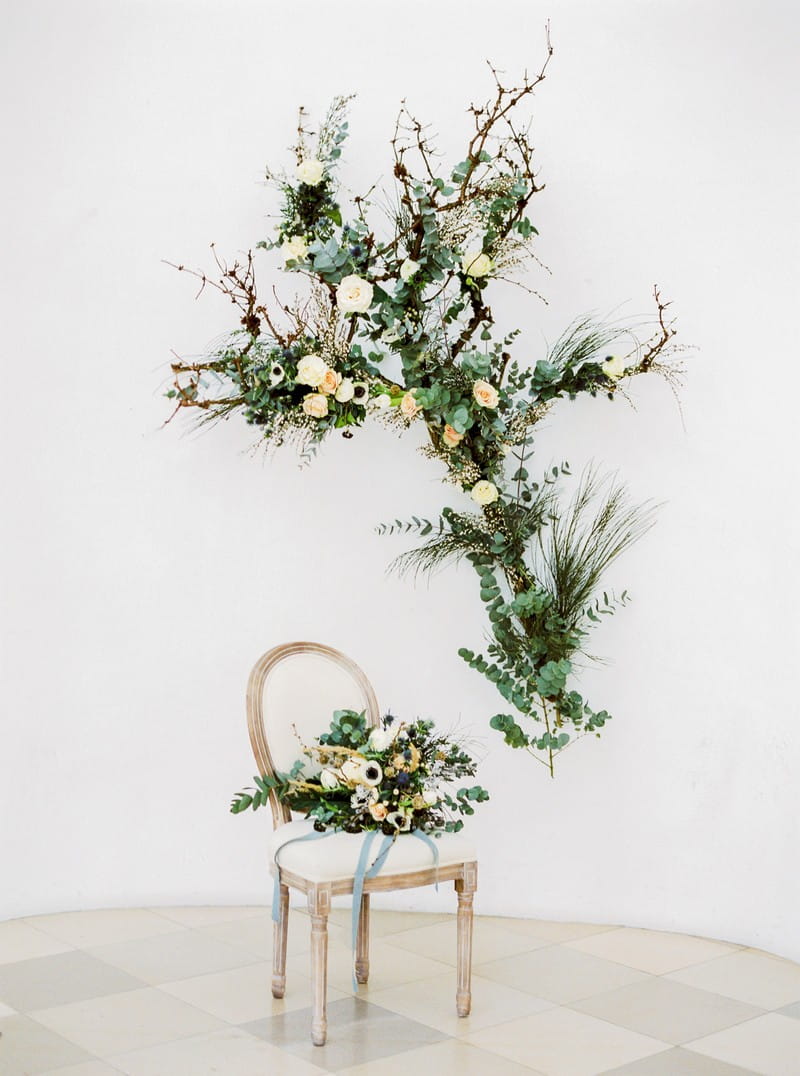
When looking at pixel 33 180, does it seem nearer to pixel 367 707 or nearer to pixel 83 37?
pixel 83 37

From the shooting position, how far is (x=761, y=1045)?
2979 millimetres

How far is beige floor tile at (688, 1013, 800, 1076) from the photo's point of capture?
286cm

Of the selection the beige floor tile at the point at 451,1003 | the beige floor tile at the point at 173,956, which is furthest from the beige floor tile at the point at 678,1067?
the beige floor tile at the point at 173,956

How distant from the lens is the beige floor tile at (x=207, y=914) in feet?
13.0

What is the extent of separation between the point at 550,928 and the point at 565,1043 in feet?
3.28

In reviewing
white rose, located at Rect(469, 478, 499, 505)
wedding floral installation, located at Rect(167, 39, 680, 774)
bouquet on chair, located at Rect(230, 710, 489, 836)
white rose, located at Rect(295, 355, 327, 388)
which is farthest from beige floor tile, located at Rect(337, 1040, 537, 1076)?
white rose, located at Rect(295, 355, 327, 388)

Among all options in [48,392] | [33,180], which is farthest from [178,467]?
[33,180]

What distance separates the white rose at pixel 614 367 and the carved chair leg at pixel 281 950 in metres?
1.84

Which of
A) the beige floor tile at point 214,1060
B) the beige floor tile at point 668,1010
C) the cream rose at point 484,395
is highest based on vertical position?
the cream rose at point 484,395

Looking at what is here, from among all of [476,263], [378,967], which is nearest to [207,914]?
[378,967]

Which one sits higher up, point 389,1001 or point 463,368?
point 463,368

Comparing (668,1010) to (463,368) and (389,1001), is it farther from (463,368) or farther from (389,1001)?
(463,368)

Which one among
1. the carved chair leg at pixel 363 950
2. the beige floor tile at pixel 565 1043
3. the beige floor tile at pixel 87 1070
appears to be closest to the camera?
the beige floor tile at pixel 87 1070

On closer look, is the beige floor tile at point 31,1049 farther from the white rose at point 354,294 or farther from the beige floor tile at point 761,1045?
the white rose at point 354,294
